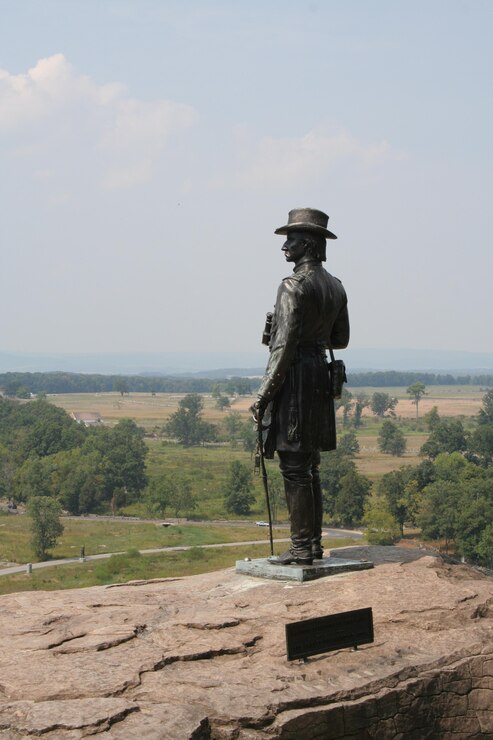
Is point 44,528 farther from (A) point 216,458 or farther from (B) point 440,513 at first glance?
(A) point 216,458

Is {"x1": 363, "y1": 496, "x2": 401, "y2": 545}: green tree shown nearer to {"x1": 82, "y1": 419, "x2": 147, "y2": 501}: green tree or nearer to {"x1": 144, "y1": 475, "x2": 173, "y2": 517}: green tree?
{"x1": 144, "y1": 475, "x2": 173, "y2": 517}: green tree

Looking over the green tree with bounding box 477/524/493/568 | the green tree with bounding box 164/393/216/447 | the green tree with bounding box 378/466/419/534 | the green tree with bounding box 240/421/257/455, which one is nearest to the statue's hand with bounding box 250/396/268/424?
the green tree with bounding box 477/524/493/568

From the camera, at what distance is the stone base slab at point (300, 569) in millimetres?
9484

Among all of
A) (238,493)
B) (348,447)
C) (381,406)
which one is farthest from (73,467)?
(381,406)

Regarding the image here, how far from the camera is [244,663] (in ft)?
24.4

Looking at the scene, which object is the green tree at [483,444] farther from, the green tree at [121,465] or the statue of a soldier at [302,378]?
the statue of a soldier at [302,378]

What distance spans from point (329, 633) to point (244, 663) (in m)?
0.75

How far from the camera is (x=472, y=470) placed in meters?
76.4

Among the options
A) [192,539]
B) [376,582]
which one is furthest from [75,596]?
[192,539]

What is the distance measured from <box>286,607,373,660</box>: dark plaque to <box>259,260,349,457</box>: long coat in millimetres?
2257

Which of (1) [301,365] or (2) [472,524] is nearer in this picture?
(1) [301,365]

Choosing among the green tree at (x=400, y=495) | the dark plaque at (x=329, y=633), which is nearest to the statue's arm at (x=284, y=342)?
the dark plaque at (x=329, y=633)

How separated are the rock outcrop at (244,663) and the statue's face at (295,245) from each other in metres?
3.39

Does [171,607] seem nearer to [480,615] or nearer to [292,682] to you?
[292,682]
